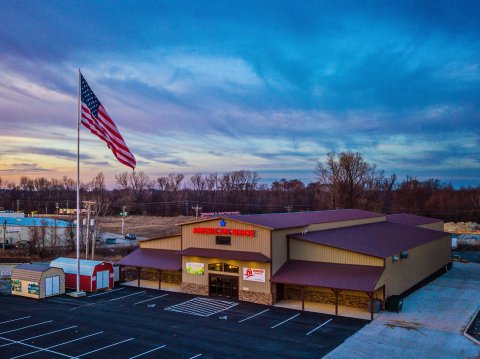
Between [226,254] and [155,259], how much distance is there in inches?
316

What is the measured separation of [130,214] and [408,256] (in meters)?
121

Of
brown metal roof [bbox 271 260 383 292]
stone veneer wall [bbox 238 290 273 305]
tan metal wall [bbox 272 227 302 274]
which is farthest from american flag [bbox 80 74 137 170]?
brown metal roof [bbox 271 260 383 292]

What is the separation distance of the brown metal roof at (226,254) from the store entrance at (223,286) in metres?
1.71

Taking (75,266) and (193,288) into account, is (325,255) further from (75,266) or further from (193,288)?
(75,266)

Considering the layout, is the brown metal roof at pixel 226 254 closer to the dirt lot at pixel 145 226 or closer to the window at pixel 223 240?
the window at pixel 223 240

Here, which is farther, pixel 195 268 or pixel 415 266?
pixel 415 266

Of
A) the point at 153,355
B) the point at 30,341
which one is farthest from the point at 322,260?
the point at 30,341

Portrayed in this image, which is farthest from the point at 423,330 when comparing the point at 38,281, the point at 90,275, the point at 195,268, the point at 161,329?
the point at 38,281

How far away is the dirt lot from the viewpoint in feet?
290

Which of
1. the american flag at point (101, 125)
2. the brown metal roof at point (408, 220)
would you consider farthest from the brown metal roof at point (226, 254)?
the brown metal roof at point (408, 220)

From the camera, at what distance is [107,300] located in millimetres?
29781

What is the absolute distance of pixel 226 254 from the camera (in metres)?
30.4

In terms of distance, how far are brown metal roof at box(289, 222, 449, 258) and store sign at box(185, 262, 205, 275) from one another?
7161 millimetres

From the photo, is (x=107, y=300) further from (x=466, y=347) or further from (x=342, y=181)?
(x=342, y=181)
